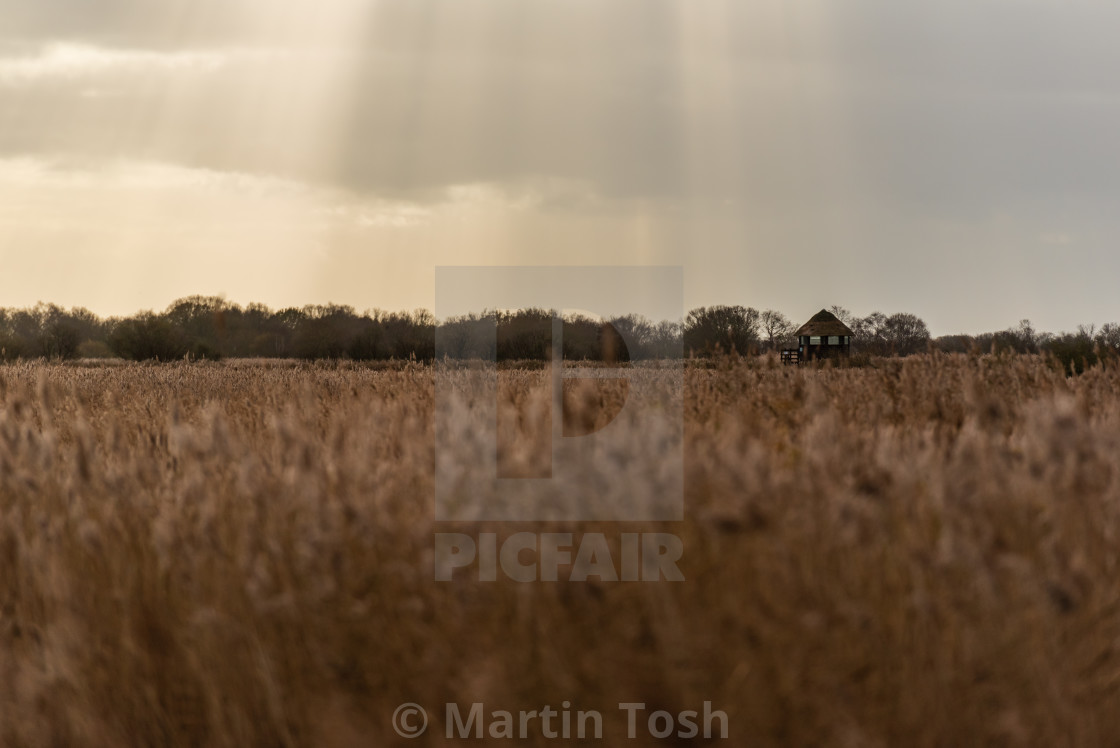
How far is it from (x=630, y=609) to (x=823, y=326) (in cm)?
5411

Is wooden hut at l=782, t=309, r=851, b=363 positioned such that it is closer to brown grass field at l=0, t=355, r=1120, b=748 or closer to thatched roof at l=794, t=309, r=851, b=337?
thatched roof at l=794, t=309, r=851, b=337

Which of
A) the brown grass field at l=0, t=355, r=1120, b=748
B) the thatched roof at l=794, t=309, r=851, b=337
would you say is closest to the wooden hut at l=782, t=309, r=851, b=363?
the thatched roof at l=794, t=309, r=851, b=337

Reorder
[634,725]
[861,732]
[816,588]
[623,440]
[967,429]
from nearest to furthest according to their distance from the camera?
[861,732] < [634,725] < [816,588] < [623,440] < [967,429]

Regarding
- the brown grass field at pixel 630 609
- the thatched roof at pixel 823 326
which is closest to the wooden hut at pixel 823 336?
the thatched roof at pixel 823 326

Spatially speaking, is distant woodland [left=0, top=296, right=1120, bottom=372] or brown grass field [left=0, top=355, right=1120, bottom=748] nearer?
brown grass field [left=0, top=355, right=1120, bottom=748]

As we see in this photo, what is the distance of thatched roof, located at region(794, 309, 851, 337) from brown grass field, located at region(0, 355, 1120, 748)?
52.0 m

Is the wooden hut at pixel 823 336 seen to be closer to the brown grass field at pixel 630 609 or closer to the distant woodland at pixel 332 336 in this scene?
the distant woodland at pixel 332 336

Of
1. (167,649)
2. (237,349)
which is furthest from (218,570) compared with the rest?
(237,349)

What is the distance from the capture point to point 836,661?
81.4 inches

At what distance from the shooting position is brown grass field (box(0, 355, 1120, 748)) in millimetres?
2016

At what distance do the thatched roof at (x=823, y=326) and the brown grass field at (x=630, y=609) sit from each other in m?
52.0

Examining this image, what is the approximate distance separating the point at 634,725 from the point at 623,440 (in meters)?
0.95

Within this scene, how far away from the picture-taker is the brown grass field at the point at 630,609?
2.02 metres

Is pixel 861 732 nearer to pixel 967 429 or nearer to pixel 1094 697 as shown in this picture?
pixel 1094 697
